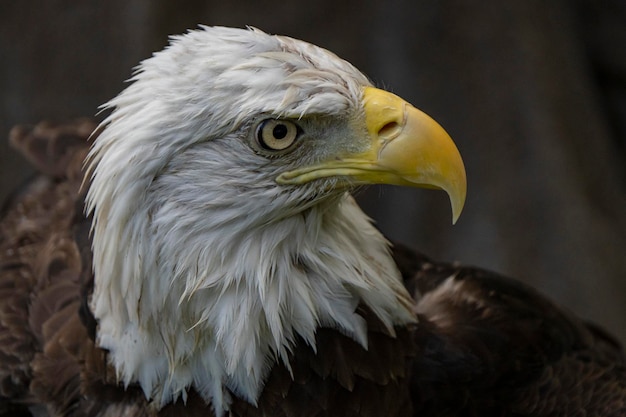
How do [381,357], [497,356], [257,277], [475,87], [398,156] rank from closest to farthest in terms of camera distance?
1. [398,156]
2. [257,277]
3. [381,357]
4. [497,356]
5. [475,87]

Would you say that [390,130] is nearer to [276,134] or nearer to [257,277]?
[276,134]

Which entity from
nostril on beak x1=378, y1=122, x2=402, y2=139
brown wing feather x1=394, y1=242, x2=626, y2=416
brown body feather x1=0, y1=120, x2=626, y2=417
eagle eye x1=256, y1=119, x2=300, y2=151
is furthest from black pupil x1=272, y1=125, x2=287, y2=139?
brown wing feather x1=394, y1=242, x2=626, y2=416

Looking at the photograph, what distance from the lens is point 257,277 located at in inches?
71.7

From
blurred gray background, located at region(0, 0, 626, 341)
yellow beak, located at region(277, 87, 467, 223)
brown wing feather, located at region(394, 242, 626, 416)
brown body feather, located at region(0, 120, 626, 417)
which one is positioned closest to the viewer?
yellow beak, located at region(277, 87, 467, 223)

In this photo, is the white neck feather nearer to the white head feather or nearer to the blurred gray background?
the white head feather

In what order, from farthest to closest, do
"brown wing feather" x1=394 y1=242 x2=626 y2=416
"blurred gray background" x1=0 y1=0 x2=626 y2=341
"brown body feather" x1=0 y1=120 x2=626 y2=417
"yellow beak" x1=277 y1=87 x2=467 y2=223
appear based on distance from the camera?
"blurred gray background" x1=0 y1=0 x2=626 y2=341
"brown wing feather" x1=394 y1=242 x2=626 y2=416
"brown body feather" x1=0 y1=120 x2=626 y2=417
"yellow beak" x1=277 y1=87 x2=467 y2=223

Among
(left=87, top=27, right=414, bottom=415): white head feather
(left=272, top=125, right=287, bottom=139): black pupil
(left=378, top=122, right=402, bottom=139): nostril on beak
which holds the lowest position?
(left=87, top=27, right=414, bottom=415): white head feather

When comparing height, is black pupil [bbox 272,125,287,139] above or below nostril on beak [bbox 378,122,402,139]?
below

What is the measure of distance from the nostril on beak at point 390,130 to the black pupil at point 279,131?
0.19 meters

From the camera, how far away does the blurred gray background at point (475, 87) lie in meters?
3.98

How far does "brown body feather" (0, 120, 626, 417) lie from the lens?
1986 millimetres

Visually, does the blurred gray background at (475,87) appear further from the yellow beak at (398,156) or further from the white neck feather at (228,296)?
the yellow beak at (398,156)

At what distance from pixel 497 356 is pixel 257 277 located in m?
0.81

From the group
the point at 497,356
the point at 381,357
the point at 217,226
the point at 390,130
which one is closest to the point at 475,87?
the point at 497,356
